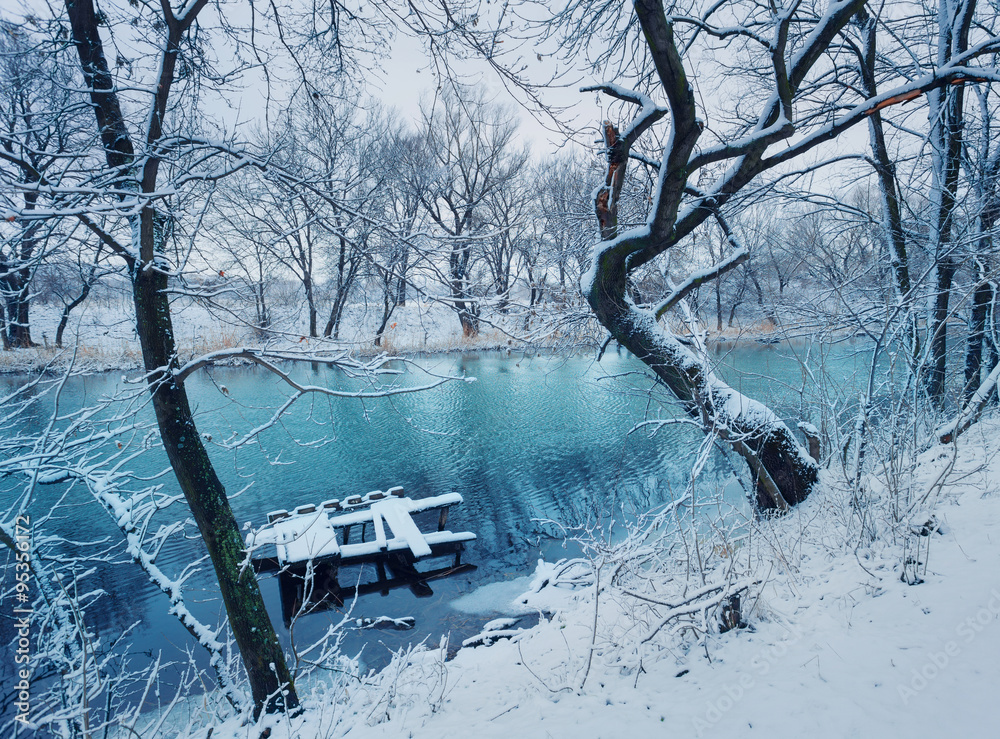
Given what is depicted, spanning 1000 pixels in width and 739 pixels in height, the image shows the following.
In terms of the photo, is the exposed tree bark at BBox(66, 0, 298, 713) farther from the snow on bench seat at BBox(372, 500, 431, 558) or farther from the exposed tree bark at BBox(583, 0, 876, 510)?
the exposed tree bark at BBox(583, 0, 876, 510)

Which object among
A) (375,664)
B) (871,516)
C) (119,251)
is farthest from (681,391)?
(119,251)

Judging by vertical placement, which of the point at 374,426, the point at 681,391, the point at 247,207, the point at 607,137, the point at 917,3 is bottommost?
the point at 374,426

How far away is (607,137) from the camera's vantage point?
14.1ft

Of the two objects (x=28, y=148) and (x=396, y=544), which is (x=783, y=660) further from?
(x=396, y=544)

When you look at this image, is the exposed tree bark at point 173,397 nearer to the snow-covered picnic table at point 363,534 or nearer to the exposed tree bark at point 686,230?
the snow-covered picnic table at point 363,534

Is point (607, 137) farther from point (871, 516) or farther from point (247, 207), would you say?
point (871, 516)

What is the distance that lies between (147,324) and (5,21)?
1999 millimetres

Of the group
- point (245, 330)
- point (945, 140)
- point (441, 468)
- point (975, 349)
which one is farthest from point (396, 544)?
point (975, 349)

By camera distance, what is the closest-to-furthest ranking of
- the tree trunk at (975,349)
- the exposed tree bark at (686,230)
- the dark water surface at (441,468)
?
1. the exposed tree bark at (686,230)
2. the dark water surface at (441,468)
3. the tree trunk at (975,349)

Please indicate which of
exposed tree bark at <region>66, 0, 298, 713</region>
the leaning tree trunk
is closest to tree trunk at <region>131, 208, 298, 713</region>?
exposed tree bark at <region>66, 0, 298, 713</region>

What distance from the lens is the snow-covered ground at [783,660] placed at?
6.86 feet

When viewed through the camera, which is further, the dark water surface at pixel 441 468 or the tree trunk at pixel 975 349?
the tree trunk at pixel 975 349

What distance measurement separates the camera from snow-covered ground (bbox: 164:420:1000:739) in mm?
2092

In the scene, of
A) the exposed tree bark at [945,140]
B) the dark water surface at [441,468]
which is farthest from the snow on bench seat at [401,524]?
the exposed tree bark at [945,140]
